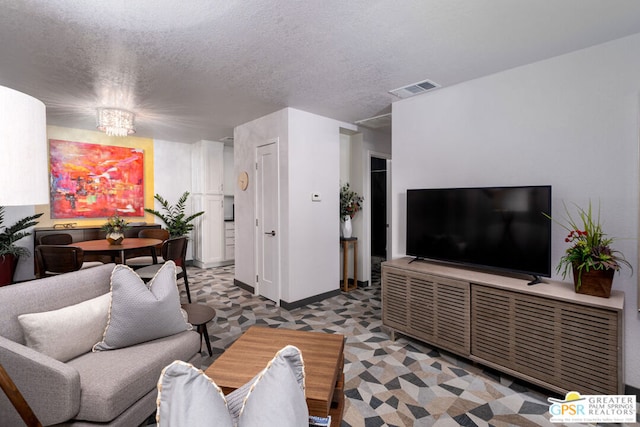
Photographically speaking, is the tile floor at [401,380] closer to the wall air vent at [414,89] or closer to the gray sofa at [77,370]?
the gray sofa at [77,370]

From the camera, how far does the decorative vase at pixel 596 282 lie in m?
1.99

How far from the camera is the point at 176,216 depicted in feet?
20.4

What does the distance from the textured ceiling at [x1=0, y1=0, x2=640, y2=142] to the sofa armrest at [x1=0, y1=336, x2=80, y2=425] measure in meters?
1.96

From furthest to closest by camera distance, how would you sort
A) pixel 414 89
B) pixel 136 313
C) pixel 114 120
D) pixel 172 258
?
1. pixel 172 258
2. pixel 114 120
3. pixel 414 89
4. pixel 136 313

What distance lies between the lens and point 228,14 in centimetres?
190

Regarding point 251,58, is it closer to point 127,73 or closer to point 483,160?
point 127,73

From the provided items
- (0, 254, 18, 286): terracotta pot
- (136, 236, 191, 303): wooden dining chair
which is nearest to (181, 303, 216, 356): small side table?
(136, 236, 191, 303): wooden dining chair

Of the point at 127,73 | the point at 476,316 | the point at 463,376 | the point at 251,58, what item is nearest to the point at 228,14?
the point at 251,58

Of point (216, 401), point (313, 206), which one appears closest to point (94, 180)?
point (313, 206)

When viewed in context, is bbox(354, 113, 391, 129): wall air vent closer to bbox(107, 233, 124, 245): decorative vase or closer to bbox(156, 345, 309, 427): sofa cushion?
bbox(107, 233, 124, 245): decorative vase

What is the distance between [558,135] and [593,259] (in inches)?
40.4

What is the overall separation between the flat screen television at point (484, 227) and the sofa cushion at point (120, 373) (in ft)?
7.45

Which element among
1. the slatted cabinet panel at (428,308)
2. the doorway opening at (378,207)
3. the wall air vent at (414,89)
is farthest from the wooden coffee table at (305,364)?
the doorway opening at (378,207)

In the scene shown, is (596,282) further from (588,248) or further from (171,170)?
(171,170)
